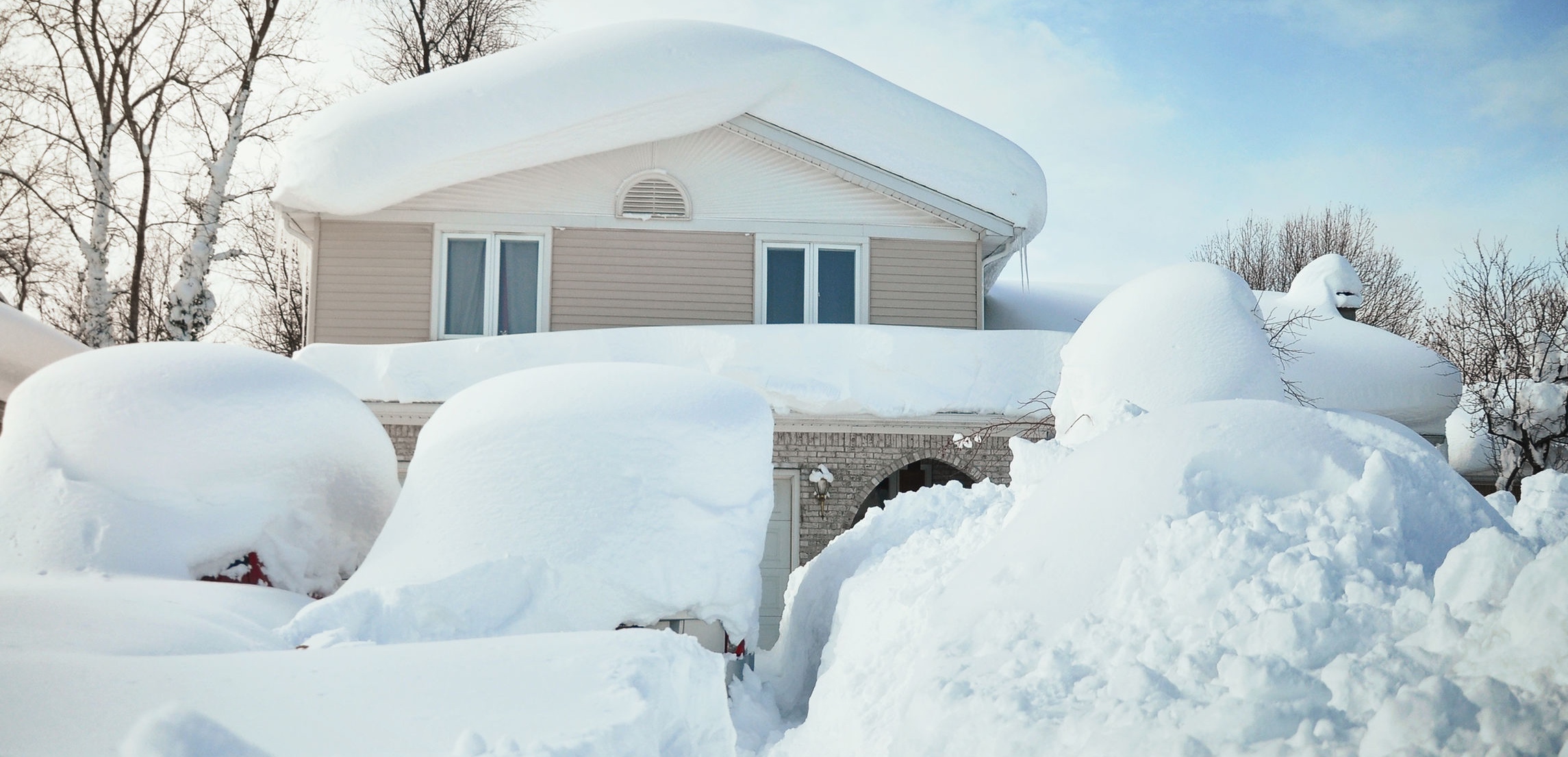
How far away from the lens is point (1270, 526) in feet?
12.5

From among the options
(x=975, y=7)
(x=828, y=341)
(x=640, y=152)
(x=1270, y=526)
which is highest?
(x=975, y=7)

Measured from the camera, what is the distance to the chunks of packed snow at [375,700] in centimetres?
238

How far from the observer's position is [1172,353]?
6.52 m

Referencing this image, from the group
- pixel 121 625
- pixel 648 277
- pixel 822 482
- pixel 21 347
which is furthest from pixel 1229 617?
pixel 21 347

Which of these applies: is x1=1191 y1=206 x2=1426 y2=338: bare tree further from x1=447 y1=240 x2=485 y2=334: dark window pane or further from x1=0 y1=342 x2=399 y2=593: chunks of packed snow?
x1=0 y1=342 x2=399 y2=593: chunks of packed snow

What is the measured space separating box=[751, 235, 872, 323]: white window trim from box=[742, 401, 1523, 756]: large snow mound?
6896 millimetres

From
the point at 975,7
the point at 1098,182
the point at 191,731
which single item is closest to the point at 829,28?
the point at 975,7

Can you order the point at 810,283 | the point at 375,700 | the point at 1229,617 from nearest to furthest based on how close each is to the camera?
the point at 375,700 → the point at 1229,617 → the point at 810,283

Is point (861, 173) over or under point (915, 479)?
over

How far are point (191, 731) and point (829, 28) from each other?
11708 millimetres

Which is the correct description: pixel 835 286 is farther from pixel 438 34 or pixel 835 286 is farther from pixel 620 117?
pixel 438 34

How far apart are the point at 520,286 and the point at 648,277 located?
56.7 inches

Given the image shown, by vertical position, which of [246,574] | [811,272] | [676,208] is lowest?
[246,574]

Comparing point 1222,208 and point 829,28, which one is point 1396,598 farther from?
point 1222,208
